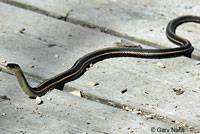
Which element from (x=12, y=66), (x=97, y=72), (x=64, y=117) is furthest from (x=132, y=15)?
(x=64, y=117)

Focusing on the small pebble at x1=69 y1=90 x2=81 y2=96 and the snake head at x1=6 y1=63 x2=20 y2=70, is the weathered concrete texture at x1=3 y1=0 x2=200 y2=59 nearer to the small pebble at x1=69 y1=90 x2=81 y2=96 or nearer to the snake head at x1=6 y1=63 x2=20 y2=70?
the small pebble at x1=69 y1=90 x2=81 y2=96

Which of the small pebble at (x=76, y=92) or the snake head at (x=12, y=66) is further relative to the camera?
the small pebble at (x=76, y=92)

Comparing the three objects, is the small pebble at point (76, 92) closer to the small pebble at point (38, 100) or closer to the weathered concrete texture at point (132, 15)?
the small pebble at point (38, 100)

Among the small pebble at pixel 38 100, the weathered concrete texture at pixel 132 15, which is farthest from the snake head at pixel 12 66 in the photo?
the weathered concrete texture at pixel 132 15

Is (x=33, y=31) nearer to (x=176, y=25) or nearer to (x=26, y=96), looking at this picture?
(x=26, y=96)

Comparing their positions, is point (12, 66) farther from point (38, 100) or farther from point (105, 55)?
Answer: point (105, 55)

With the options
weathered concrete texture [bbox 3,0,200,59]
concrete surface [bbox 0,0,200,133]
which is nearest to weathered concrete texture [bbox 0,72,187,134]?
concrete surface [bbox 0,0,200,133]

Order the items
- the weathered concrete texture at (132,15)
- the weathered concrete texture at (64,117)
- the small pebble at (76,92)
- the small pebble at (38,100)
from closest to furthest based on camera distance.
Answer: the weathered concrete texture at (64,117), the small pebble at (38,100), the small pebble at (76,92), the weathered concrete texture at (132,15)
